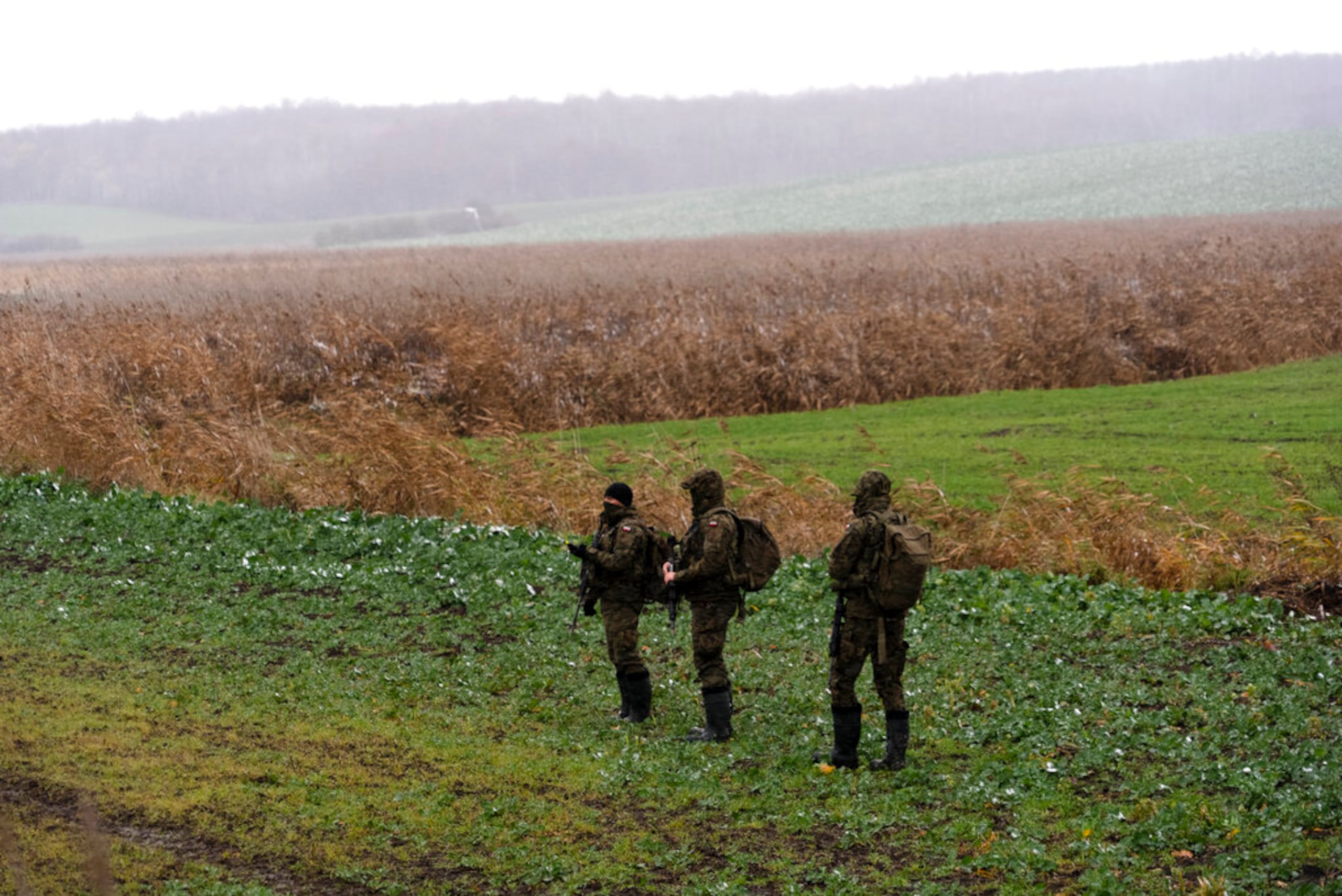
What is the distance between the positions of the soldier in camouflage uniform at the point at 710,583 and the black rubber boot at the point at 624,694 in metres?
0.81

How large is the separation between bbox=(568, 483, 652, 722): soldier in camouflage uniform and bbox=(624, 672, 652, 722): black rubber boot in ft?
0.34

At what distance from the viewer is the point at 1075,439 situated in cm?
2448

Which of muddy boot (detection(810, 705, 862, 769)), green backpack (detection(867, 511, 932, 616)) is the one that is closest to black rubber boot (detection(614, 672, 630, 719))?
muddy boot (detection(810, 705, 862, 769))

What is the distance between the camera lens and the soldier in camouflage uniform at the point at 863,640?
9.41 meters

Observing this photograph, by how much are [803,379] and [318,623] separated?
17608 millimetres

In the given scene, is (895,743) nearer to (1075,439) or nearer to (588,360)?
(1075,439)

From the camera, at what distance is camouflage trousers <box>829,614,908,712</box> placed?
9.58 metres

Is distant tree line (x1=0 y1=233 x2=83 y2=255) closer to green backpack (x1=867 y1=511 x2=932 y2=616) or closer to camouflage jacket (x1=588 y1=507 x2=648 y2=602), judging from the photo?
camouflage jacket (x1=588 y1=507 x2=648 y2=602)

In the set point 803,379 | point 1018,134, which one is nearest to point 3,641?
point 803,379

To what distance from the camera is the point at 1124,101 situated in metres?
171

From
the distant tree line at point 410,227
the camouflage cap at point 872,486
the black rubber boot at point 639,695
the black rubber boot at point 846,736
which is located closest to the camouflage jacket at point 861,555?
the camouflage cap at point 872,486

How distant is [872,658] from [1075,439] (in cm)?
1617

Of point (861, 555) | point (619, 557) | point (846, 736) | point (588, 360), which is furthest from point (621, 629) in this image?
point (588, 360)

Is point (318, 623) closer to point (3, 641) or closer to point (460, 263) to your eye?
point (3, 641)
